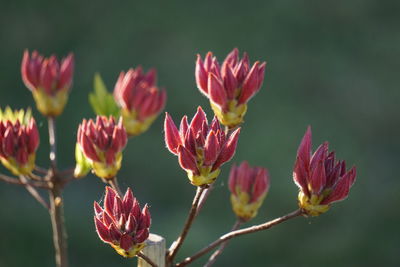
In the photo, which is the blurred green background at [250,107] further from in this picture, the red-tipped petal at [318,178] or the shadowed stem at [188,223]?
the red-tipped petal at [318,178]

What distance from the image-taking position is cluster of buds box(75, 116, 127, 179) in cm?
130

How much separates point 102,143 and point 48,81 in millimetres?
418

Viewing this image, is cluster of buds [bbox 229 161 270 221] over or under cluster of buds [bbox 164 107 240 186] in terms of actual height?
under

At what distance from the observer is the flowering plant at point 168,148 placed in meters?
1.14

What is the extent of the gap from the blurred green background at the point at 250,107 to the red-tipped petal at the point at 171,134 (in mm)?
2971

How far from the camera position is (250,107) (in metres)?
5.27

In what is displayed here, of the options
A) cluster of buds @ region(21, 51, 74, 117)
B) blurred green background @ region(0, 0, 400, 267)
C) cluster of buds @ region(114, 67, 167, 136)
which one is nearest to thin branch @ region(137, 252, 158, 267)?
cluster of buds @ region(114, 67, 167, 136)

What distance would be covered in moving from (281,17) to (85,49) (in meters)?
1.81

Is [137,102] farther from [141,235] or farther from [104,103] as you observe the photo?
[141,235]

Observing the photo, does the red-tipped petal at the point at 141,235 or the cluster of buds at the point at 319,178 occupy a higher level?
the cluster of buds at the point at 319,178

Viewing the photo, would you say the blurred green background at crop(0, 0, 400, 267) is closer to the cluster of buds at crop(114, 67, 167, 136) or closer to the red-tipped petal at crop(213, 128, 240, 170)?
the cluster of buds at crop(114, 67, 167, 136)

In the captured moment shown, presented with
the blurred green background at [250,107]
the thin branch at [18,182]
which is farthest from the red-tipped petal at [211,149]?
the blurred green background at [250,107]

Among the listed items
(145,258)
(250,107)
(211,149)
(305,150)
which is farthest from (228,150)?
(250,107)

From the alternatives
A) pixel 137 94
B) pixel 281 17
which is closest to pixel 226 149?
pixel 137 94
